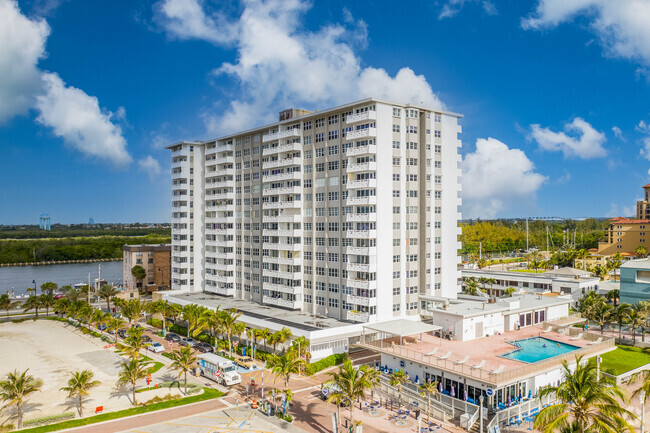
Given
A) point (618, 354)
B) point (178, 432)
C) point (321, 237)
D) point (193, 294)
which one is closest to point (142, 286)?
point (193, 294)

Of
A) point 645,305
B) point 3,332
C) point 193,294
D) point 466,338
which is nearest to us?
point 466,338

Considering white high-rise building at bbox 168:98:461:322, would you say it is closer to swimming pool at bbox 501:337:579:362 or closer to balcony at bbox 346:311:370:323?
balcony at bbox 346:311:370:323

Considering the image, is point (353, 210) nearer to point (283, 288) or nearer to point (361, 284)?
point (361, 284)

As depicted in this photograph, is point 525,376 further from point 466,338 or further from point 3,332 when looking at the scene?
point 3,332

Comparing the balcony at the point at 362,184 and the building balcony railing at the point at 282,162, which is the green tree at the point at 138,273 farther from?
the balcony at the point at 362,184

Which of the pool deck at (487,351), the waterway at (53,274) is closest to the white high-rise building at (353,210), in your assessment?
the pool deck at (487,351)

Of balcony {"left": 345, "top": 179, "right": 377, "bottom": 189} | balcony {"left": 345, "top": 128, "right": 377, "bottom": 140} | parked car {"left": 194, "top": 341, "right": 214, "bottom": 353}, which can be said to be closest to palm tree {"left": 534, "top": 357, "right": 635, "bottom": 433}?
balcony {"left": 345, "top": 179, "right": 377, "bottom": 189}
